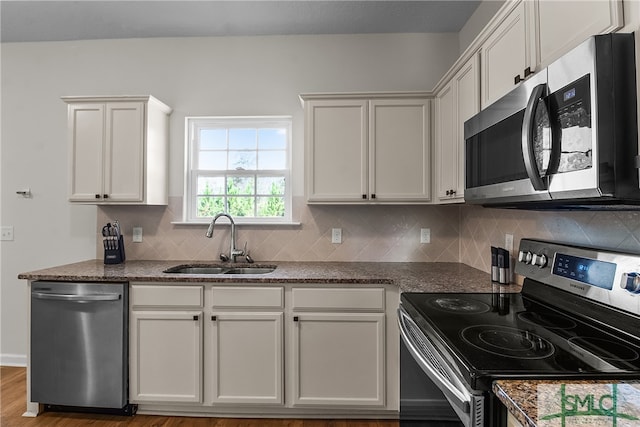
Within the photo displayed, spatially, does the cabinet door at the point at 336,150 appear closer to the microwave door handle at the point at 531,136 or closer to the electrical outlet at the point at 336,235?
the electrical outlet at the point at 336,235

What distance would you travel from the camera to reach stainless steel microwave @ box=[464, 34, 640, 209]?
858 millimetres

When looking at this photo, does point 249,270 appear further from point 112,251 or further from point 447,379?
point 447,379

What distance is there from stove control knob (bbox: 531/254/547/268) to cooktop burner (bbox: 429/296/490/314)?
0.30 meters

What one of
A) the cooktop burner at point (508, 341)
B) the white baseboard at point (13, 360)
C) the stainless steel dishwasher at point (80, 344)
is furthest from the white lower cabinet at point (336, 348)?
the white baseboard at point (13, 360)

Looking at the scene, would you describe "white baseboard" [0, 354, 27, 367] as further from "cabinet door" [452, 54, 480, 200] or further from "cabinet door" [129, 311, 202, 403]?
"cabinet door" [452, 54, 480, 200]

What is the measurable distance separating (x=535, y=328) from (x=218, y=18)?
2.75 m

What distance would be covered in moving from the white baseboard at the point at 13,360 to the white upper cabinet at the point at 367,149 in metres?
2.77

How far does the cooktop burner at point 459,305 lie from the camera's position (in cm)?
141

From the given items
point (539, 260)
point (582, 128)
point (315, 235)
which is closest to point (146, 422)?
point (315, 235)

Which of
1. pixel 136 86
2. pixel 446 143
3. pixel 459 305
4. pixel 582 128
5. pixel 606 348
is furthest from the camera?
pixel 136 86

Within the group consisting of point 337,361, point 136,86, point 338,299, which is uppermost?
point 136,86

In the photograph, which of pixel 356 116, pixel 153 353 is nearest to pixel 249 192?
pixel 356 116

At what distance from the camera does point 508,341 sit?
1068 mm

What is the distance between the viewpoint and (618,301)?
1090 millimetres
